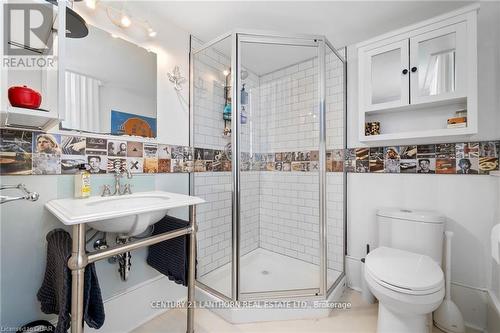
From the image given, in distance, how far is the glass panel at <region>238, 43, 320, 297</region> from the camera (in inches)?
73.0

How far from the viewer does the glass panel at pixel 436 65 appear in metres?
1.48

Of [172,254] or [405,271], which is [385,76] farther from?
[172,254]

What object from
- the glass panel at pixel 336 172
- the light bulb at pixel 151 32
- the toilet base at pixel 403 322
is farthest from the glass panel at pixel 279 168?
the light bulb at pixel 151 32

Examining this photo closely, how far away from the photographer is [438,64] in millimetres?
1525

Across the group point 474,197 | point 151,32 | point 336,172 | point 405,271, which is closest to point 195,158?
point 151,32

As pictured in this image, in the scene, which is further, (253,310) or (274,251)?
(274,251)

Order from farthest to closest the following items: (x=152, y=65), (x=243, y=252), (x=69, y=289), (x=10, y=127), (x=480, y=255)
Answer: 1. (x=243, y=252)
2. (x=152, y=65)
3. (x=480, y=255)
4. (x=10, y=127)
5. (x=69, y=289)

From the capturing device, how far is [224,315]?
159 cm

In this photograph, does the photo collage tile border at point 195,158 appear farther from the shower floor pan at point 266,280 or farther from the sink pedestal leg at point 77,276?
the shower floor pan at point 266,280

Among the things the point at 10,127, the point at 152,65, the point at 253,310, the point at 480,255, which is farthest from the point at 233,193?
the point at 480,255

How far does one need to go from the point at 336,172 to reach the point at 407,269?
0.94m

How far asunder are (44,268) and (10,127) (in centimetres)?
73

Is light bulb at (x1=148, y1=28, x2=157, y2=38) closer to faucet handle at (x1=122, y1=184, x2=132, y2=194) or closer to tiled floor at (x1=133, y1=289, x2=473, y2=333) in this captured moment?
faucet handle at (x1=122, y1=184, x2=132, y2=194)

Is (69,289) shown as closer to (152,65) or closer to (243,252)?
(243,252)
